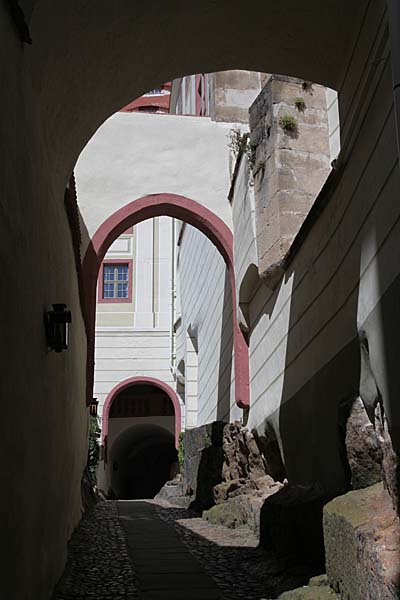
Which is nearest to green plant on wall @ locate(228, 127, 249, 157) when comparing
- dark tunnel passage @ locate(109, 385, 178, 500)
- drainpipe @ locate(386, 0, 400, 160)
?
drainpipe @ locate(386, 0, 400, 160)

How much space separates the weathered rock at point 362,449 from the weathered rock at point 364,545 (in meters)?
0.12

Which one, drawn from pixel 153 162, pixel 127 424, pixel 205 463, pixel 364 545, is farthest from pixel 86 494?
pixel 127 424

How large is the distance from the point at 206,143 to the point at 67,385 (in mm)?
5222

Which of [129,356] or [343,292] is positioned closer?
[343,292]

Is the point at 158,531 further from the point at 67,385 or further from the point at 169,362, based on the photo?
the point at 169,362

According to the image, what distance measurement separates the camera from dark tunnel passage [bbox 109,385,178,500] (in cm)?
2052

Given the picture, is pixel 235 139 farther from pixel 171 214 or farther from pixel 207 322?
pixel 207 322

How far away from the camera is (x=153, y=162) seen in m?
9.76

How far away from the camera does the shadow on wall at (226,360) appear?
10.4m

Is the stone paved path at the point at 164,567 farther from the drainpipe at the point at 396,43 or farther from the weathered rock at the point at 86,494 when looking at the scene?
the drainpipe at the point at 396,43

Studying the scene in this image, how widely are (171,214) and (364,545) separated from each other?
23.6ft

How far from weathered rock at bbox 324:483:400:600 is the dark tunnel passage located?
Answer: 1687 centimetres

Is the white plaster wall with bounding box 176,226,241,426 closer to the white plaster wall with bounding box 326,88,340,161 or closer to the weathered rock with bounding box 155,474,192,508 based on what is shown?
the weathered rock with bounding box 155,474,192,508

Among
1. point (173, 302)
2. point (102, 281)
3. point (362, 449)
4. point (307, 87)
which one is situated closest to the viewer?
point (362, 449)
